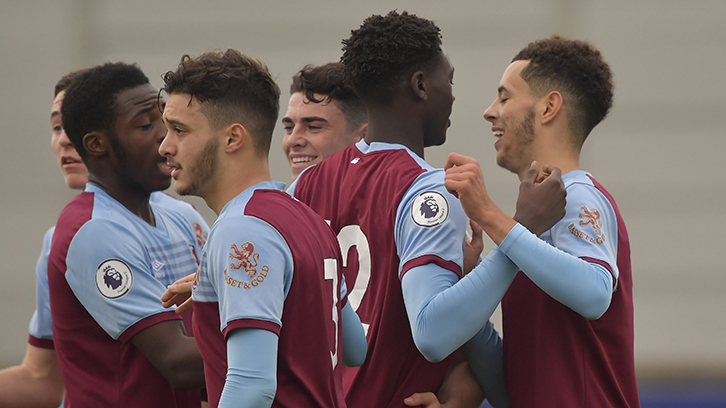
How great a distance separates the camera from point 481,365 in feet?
8.55

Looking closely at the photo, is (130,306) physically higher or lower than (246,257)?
lower

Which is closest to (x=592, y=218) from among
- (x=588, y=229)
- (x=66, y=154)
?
(x=588, y=229)

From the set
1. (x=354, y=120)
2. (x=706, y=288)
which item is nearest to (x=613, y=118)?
(x=706, y=288)

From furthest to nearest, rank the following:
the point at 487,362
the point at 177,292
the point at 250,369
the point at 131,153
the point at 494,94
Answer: the point at 494,94 → the point at 131,153 → the point at 487,362 → the point at 177,292 → the point at 250,369

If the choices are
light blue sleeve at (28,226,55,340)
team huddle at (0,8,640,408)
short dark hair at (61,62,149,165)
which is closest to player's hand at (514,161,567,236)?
team huddle at (0,8,640,408)

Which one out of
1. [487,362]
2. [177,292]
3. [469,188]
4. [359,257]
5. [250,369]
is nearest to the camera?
[250,369]

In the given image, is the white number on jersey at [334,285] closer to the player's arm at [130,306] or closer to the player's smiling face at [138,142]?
the player's arm at [130,306]

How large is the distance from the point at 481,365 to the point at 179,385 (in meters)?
1.00

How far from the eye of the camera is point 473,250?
8.48 feet

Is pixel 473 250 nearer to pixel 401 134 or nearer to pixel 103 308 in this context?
pixel 401 134

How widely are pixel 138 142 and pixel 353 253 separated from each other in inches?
40.4

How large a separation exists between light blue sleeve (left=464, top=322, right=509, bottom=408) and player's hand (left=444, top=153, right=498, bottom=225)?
1.75 feet

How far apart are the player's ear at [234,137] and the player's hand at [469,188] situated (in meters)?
0.60

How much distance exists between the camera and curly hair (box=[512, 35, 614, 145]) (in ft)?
8.69
